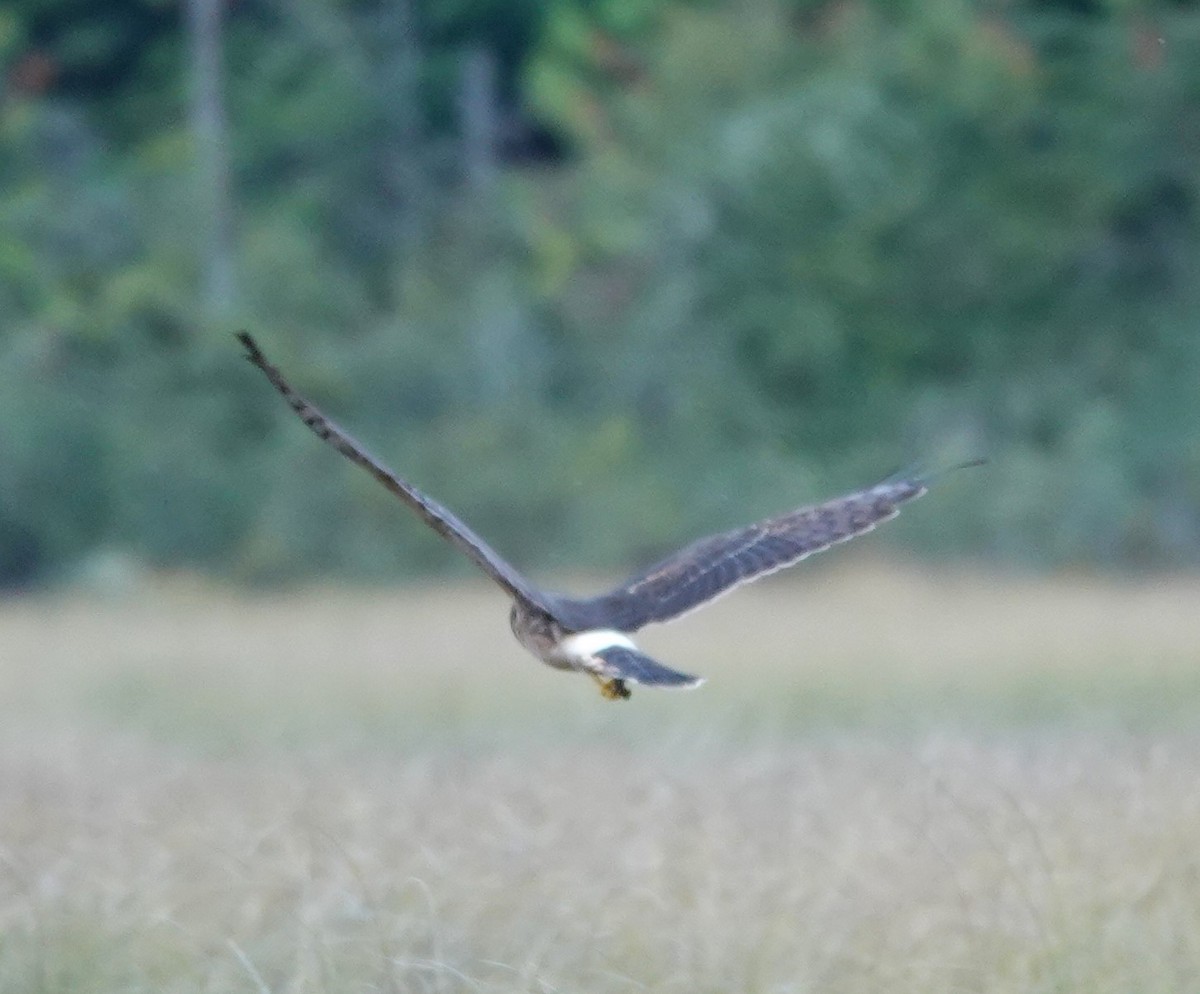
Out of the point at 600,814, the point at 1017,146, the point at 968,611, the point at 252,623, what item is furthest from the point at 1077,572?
the point at 600,814

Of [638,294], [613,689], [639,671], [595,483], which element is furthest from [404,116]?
[639,671]

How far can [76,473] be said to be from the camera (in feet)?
61.7

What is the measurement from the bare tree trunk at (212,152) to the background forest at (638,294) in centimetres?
4

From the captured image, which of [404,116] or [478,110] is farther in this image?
[478,110]

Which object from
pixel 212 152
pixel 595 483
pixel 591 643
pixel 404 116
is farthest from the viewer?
pixel 404 116

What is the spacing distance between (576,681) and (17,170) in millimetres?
14231

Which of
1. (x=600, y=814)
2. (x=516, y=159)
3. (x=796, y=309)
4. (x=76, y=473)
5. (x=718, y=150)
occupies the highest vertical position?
(x=516, y=159)

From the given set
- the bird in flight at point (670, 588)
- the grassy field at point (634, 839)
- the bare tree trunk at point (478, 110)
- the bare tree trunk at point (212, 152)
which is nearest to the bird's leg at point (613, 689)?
the bird in flight at point (670, 588)

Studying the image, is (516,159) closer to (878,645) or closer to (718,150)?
(718,150)

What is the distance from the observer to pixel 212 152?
23.4 meters

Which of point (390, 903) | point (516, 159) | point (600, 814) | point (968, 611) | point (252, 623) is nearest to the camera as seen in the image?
point (390, 903)

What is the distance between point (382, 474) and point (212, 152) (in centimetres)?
1924

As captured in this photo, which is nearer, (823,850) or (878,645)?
(823,850)

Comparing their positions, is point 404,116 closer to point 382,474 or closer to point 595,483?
point 595,483
